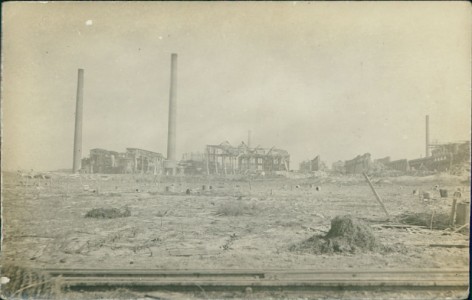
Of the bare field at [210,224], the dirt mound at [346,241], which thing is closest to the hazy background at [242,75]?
the bare field at [210,224]

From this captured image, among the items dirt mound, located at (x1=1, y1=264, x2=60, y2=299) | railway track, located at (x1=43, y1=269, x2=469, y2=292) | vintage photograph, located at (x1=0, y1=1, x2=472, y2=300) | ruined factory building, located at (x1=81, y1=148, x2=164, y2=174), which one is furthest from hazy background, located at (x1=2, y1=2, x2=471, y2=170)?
railway track, located at (x1=43, y1=269, x2=469, y2=292)

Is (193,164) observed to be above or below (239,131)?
below

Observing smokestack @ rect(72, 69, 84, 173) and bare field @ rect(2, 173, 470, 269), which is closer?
bare field @ rect(2, 173, 470, 269)

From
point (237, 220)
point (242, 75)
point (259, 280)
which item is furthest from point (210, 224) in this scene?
point (242, 75)

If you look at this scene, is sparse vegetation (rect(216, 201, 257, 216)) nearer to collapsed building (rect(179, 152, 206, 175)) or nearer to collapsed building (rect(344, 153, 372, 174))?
collapsed building (rect(179, 152, 206, 175))

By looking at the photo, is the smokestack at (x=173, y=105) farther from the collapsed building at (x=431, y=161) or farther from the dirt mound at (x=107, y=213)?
the collapsed building at (x=431, y=161)

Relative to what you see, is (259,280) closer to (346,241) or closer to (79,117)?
(346,241)
